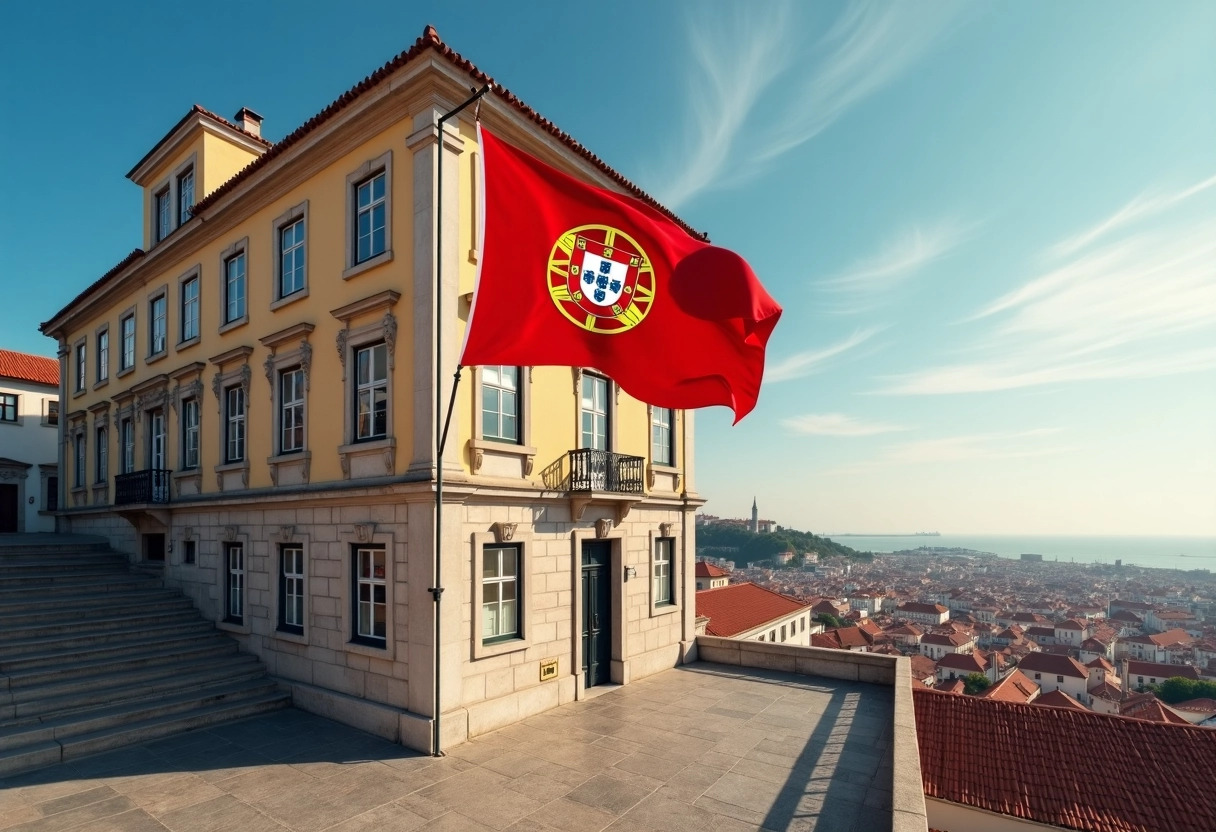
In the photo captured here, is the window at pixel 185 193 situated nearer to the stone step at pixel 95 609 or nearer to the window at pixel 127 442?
the window at pixel 127 442

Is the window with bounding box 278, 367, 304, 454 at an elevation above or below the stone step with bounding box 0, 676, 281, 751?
above

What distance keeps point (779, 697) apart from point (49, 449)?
35.4 metres

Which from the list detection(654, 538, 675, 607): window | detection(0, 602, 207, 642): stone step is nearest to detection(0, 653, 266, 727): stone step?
detection(0, 602, 207, 642): stone step

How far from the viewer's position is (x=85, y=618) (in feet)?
47.0

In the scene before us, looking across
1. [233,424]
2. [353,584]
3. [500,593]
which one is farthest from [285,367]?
[500,593]

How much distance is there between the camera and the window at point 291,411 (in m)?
13.4

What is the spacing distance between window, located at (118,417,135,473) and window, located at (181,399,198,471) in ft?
13.4

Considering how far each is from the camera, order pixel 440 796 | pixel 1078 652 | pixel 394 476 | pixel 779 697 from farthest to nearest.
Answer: pixel 1078 652
pixel 779 697
pixel 394 476
pixel 440 796

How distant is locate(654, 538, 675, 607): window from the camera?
16.2m

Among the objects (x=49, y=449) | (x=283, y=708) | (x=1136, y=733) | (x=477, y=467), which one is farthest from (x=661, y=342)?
(x=49, y=449)

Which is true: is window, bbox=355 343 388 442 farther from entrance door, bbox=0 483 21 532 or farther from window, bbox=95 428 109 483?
entrance door, bbox=0 483 21 532

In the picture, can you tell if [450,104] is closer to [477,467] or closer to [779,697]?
[477,467]

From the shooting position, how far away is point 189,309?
17.4 metres

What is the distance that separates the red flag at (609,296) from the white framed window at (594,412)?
5.09m
